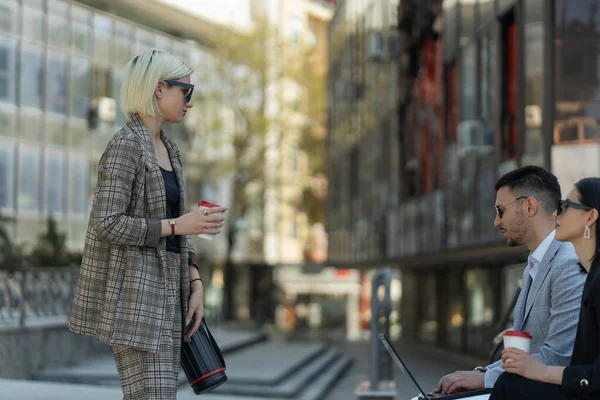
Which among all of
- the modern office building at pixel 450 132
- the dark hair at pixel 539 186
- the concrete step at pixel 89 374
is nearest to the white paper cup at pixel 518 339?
the dark hair at pixel 539 186

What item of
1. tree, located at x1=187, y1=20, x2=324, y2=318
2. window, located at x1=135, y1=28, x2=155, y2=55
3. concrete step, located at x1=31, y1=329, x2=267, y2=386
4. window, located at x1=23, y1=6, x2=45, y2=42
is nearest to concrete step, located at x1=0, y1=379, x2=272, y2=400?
concrete step, located at x1=31, y1=329, x2=267, y2=386

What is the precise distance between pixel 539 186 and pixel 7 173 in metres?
31.7

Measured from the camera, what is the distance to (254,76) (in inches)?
1817

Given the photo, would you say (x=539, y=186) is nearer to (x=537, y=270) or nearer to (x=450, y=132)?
(x=537, y=270)

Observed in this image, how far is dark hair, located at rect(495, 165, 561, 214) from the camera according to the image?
4328 millimetres

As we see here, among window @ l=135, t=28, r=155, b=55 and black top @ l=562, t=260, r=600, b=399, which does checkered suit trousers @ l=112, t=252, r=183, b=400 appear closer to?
black top @ l=562, t=260, r=600, b=399

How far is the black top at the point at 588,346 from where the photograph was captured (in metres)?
3.42

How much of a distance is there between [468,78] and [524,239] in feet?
54.5

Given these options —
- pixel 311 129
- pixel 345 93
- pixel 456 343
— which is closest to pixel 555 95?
pixel 456 343

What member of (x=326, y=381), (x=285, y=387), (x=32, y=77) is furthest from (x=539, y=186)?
(x=32, y=77)

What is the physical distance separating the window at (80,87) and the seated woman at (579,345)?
35.4 m

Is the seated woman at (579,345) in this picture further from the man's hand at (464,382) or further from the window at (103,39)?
the window at (103,39)

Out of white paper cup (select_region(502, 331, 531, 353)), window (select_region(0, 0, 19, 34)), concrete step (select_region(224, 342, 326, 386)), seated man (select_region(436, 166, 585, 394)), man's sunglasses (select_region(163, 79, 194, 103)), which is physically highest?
window (select_region(0, 0, 19, 34))

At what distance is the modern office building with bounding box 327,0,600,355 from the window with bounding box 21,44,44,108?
10047 mm
